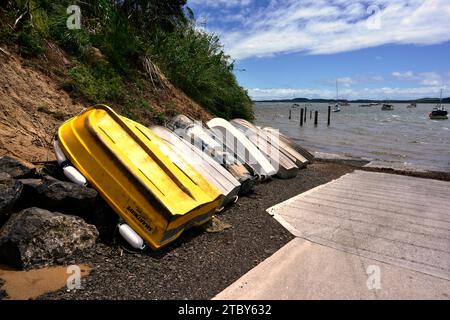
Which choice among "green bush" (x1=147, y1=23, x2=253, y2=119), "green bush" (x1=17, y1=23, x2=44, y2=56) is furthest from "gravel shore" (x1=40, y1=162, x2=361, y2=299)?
"green bush" (x1=147, y1=23, x2=253, y2=119)

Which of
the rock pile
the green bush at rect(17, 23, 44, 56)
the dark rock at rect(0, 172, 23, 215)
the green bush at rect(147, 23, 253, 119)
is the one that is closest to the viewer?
the rock pile

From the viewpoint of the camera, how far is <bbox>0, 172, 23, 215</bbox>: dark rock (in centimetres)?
343

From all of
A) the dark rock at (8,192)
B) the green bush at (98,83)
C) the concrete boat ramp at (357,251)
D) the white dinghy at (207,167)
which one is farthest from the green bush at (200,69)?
the dark rock at (8,192)

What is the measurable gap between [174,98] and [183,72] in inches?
72.8

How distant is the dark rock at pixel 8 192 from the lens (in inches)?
135

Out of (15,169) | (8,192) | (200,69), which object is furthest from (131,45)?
(8,192)

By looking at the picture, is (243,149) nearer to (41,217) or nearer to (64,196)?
(64,196)

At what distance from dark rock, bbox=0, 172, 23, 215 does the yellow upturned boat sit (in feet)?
2.11

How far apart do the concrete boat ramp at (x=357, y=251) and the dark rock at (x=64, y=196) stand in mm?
1680

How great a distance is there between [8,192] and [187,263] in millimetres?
1760

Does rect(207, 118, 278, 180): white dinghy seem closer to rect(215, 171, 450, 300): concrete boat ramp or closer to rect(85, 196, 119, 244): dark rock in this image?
rect(215, 171, 450, 300): concrete boat ramp

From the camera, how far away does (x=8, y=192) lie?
11.4ft

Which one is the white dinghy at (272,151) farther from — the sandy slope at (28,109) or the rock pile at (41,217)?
the rock pile at (41,217)

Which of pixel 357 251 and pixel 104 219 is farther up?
pixel 104 219
